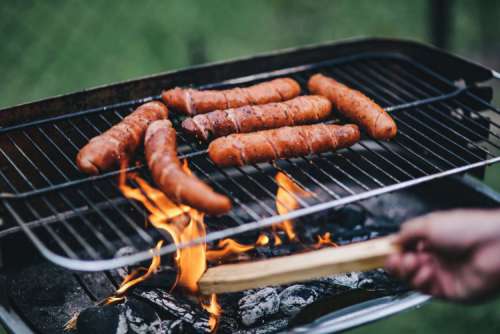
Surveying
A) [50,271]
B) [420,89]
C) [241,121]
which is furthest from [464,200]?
[50,271]

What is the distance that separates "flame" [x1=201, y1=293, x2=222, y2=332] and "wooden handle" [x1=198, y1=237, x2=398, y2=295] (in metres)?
→ 0.29

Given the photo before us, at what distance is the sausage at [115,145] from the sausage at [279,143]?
42 cm

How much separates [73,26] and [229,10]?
2266mm

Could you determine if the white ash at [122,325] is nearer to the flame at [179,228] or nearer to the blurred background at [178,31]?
the flame at [179,228]

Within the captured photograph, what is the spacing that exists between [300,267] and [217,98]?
1.33 metres

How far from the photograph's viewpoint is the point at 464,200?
4.00m

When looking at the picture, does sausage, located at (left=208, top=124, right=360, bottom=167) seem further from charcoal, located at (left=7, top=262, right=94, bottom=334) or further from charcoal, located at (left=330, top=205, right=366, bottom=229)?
charcoal, located at (left=7, top=262, right=94, bottom=334)

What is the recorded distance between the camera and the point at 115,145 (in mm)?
3070

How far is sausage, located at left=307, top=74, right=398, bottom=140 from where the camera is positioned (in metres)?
3.40

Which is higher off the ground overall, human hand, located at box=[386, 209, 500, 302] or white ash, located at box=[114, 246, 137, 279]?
human hand, located at box=[386, 209, 500, 302]

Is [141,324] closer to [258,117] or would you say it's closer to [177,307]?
[177,307]

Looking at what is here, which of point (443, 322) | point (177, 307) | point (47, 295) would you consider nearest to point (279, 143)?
Answer: point (177, 307)

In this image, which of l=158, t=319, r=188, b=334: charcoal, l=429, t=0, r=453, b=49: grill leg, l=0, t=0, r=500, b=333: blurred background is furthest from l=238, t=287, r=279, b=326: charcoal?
l=429, t=0, r=453, b=49: grill leg

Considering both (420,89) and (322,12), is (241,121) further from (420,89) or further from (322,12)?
(322,12)
